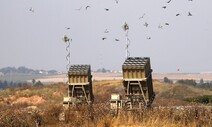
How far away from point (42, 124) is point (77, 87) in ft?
23.6

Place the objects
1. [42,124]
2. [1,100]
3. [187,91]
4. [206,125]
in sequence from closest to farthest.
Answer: [206,125], [42,124], [1,100], [187,91]

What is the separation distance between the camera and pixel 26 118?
64.8 ft

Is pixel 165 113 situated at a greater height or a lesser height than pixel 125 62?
lesser

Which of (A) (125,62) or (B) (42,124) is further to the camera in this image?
(A) (125,62)

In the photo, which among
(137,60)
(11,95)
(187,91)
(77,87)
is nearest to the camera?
(137,60)

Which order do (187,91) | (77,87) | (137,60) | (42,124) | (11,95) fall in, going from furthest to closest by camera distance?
(187,91) < (11,95) < (77,87) < (137,60) < (42,124)

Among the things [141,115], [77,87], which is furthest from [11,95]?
[141,115]

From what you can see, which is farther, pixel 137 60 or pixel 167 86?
pixel 167 86

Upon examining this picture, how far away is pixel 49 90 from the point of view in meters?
60.7

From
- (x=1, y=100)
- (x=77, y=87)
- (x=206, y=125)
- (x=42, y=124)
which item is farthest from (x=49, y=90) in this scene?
(x=206, y=125)

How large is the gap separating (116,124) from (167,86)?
162ft

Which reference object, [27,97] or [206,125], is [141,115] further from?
[27,97]

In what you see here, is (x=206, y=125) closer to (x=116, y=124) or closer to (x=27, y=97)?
(x=116, y=124)

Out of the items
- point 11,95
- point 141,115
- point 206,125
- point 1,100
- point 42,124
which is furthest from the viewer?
point 11,95
